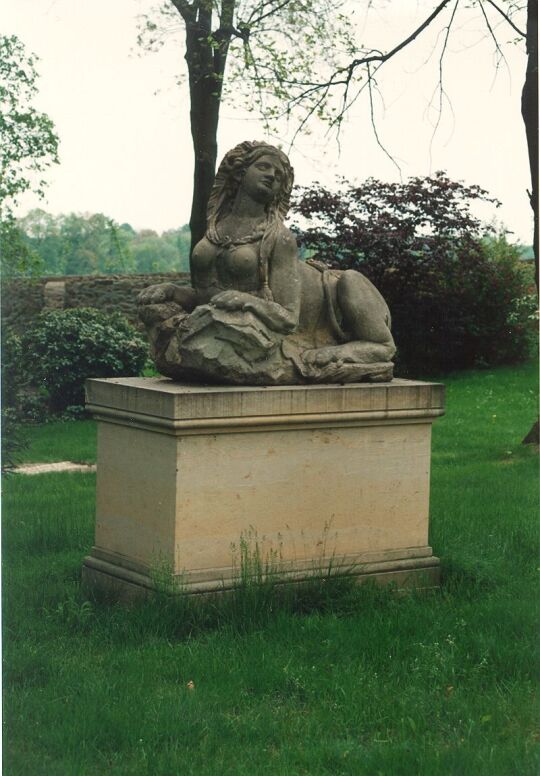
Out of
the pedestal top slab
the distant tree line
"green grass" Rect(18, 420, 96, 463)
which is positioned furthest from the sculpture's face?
the distant tree line

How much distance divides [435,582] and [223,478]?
1611 mm

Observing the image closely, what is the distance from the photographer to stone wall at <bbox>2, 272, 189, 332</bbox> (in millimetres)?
18750

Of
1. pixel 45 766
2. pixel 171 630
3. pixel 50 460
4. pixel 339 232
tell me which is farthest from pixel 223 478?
pixel 339 232

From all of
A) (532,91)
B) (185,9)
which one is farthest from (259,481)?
(185,9)

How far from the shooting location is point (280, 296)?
6336mm

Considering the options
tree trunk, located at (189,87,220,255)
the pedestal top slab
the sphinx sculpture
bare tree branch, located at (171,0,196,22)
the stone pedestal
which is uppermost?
bare tree branch, located at (171,0,196,22)

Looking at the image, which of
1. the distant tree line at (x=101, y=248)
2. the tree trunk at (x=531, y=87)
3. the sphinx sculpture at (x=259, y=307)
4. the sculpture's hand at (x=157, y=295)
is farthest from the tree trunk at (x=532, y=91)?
the distant tree line at (x=101, y=248)

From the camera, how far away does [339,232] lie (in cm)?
1816

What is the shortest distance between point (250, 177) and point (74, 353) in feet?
28.8

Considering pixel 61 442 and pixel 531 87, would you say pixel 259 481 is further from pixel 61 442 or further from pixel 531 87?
pixel 61 442

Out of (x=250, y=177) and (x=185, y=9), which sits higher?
(x=185, y=9)

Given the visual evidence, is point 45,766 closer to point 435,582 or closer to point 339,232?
point 435,582

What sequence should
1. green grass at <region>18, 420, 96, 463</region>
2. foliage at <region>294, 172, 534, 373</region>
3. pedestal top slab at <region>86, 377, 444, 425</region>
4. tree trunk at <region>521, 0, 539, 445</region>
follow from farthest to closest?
foliage at <region>294, 172, 534, 373</region> → green grass at <region>18, 420, 96, 463</region> → tree trunk at <region>521, 0, 539, 445</region> → pedestal top slab at <region>86, 377, 444, 425</region>

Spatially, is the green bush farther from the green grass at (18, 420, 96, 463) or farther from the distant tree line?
the distant tree line
